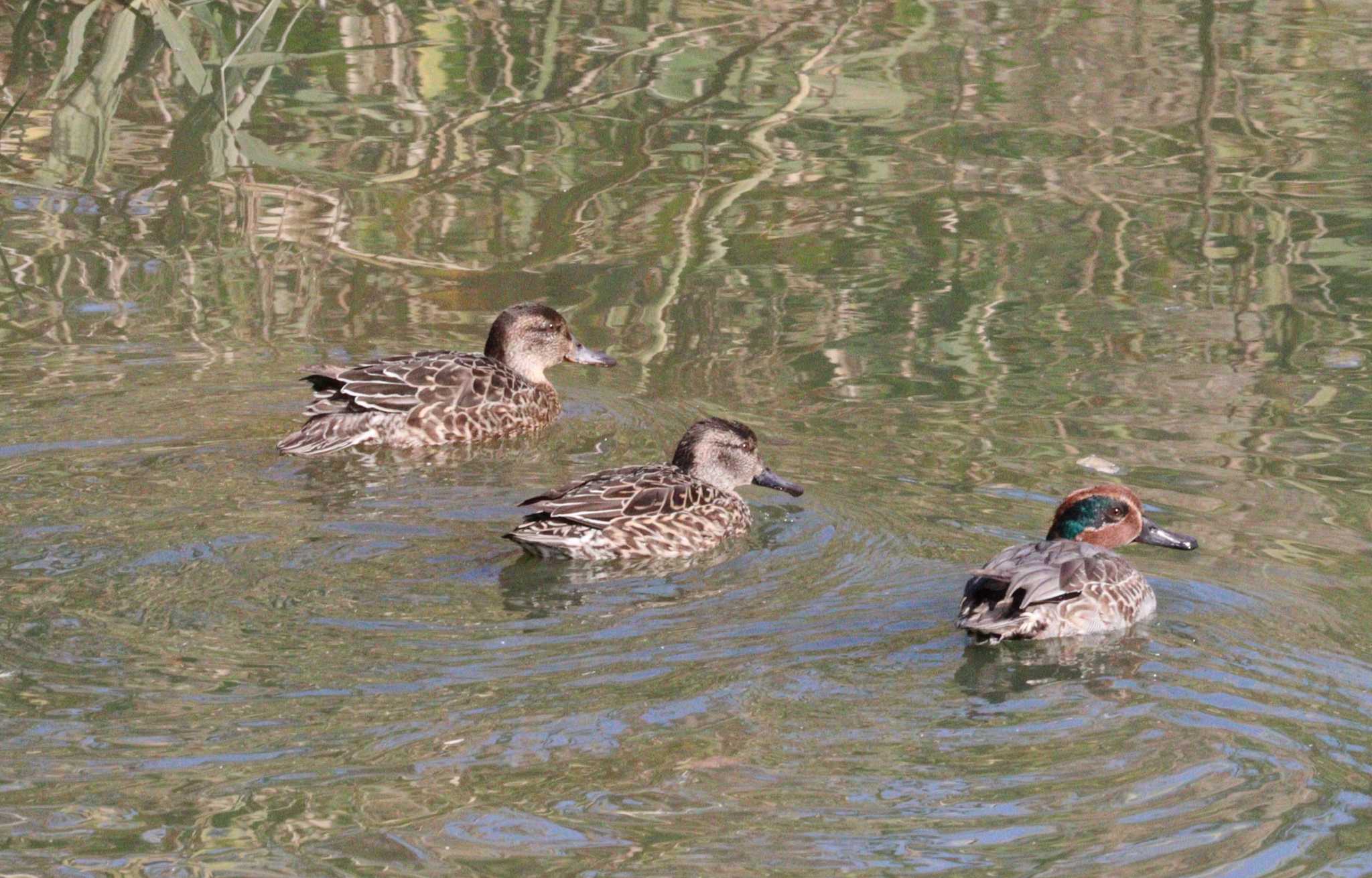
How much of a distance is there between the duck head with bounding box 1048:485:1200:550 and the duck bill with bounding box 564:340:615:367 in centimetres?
320

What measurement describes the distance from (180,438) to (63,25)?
8080 mm

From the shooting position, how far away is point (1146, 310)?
36.3ft

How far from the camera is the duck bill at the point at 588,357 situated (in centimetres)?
1072

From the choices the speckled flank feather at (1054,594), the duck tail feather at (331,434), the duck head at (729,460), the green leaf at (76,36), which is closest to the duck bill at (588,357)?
the duck tail feather at (331,434)

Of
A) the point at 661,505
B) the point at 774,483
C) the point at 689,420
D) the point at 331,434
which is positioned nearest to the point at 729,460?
the point at 774,483

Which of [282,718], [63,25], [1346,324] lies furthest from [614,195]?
[282,718]

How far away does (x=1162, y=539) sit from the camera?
814 centimetres

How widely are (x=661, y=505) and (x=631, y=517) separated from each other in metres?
0.23

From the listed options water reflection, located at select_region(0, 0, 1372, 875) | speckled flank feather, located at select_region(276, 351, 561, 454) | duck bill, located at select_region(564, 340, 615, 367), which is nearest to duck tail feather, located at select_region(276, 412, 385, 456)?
speckled flank feather, located at select_region(276, 351, 561, 454)

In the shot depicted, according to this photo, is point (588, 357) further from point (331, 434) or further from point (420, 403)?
point (331, 434)

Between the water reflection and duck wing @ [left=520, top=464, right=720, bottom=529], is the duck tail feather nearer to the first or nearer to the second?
the water reflection

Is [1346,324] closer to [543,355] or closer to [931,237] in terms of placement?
[931,237]

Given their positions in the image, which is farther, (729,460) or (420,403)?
(420,403)

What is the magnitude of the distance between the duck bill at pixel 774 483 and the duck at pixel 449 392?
1862 mm
